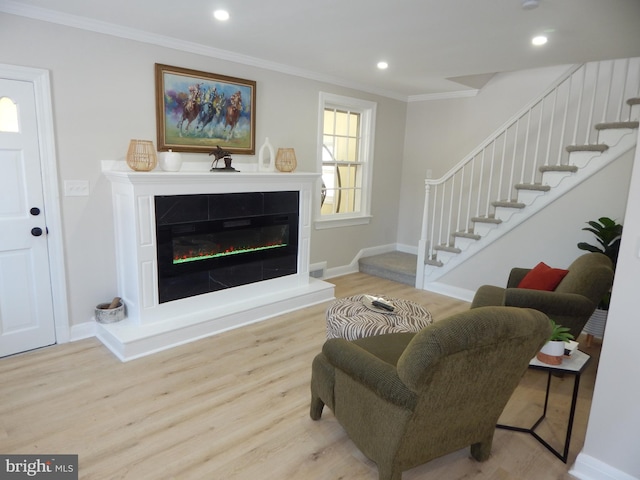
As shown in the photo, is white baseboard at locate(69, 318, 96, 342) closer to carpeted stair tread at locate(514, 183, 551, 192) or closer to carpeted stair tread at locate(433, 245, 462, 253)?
carpeted stair tread at locate(433, 245, 462, 253)

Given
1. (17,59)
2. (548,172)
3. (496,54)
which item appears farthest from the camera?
(548,172)

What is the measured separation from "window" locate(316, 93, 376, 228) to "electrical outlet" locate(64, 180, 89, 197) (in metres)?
2.57

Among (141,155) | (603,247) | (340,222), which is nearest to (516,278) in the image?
(603,247)

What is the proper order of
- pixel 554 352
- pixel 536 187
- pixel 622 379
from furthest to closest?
1. pixel 536 187
2. pixel 554 352
3. pixel 622 379

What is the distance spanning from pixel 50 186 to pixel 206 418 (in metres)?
2.09

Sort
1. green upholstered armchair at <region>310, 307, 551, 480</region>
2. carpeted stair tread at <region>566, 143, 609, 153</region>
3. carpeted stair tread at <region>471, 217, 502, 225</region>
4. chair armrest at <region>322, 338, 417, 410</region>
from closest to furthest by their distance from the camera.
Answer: green upholstered armchair at <region>310, 307, 551, 480</region>, chair armrest at <region>322, 338, 417, 410</region>, carpeted stair tread at <region>566, 143, 609, 153</region>, carpeted stair tread at <region>471, 217, 502, 225</region>

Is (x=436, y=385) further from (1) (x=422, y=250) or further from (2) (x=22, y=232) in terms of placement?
(1) (x=422, y=250)

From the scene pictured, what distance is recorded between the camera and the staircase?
12.6 ft

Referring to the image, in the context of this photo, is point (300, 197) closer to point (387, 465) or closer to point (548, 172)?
point (548, 172)

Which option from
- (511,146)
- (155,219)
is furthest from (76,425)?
(511,146)

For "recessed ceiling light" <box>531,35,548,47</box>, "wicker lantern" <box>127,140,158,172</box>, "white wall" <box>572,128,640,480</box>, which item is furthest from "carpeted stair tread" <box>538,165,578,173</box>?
"wicker lantern" <box>127,140,158,172</box>

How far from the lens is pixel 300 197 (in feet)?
14.2

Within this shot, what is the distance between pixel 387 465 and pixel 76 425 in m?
1.77

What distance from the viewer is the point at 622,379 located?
1.86 m
